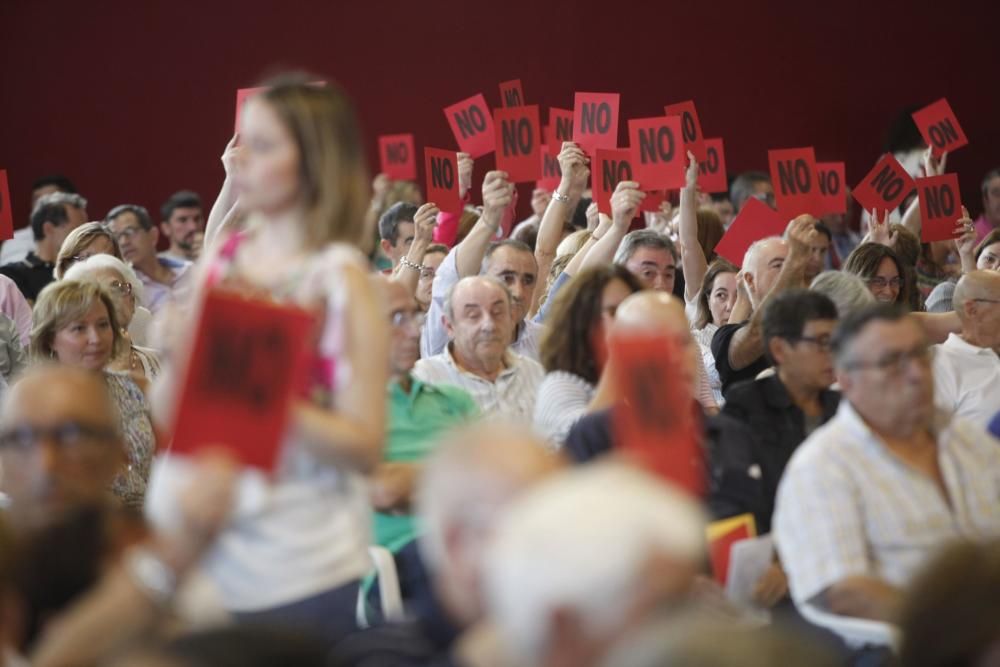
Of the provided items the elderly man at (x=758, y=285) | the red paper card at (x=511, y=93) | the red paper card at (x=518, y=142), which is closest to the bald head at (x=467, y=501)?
the elderly man at (x=758, y=285)

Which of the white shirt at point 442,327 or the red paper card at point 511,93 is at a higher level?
the red paper card at point 511,93

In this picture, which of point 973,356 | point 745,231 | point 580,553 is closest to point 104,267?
point 745,231

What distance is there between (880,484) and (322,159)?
1.37 metres

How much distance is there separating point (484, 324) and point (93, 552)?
2355 mm

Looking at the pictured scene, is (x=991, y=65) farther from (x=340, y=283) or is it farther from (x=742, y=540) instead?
(x=340, y=283)

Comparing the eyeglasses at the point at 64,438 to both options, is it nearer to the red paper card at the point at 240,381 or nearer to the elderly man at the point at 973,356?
the red paper card at the point at 240,381

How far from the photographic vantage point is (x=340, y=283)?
2137 mm

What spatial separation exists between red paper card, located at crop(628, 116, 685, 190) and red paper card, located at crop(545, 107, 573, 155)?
1.17m

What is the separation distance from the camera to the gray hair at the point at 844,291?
447cm

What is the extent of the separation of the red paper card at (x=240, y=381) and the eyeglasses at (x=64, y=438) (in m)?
0.37

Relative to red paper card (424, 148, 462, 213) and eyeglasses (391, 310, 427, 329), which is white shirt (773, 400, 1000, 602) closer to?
eyeglasses (391, 310, 427, 329)

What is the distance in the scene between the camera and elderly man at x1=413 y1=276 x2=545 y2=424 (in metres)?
4.43

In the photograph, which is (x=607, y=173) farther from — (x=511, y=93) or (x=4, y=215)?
(x=4, y=215)

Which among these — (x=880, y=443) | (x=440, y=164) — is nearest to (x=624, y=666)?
(x=880, y=443)
